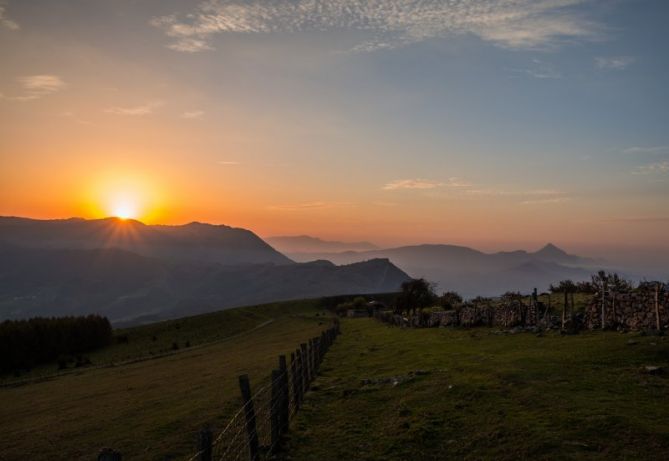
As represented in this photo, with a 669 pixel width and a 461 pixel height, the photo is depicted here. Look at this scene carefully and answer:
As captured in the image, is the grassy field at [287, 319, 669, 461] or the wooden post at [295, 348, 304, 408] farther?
the wooden post at [295, 348, 304, 408]

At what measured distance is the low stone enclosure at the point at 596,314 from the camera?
26.5 m

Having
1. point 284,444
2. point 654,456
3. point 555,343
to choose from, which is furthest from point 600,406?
point 555,343

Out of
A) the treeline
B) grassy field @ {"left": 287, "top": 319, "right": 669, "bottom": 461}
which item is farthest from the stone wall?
the treeline

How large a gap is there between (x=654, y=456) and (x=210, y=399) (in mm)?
20175

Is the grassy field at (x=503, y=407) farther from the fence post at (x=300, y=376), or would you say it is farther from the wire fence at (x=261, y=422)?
the wire fence at (x=261, y=422)

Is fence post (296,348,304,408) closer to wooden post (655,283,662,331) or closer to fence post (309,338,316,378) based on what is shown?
fence post (309,338,316,378)

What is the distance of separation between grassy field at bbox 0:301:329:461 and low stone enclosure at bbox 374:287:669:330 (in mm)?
15990

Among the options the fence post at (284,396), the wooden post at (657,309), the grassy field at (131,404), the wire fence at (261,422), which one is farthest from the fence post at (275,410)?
the wooden post at (657,309)

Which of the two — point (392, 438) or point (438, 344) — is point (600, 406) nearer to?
point (392, 438)

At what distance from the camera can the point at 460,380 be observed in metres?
20.2

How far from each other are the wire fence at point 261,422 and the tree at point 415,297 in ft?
172

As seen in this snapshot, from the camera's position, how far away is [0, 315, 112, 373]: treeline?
72125 millimetres

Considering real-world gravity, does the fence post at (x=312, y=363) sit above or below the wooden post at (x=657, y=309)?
below

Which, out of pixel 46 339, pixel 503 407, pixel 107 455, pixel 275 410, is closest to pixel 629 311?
pixel 503 407
